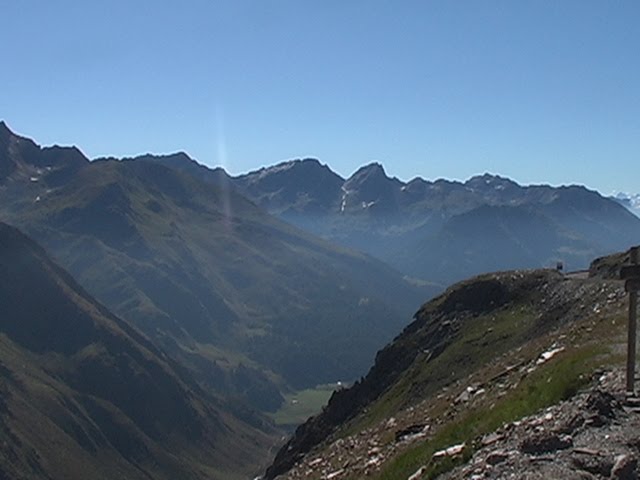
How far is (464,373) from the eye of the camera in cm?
5809

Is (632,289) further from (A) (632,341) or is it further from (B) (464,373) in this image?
(B) (464,373)

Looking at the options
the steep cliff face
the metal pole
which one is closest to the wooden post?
the metal pole

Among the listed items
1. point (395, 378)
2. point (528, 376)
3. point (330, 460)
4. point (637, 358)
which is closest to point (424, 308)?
point (395, 378)

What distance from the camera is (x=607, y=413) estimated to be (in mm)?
20859

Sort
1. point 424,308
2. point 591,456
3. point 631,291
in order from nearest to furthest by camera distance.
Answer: point 591,456
point 631,291
point 424,308

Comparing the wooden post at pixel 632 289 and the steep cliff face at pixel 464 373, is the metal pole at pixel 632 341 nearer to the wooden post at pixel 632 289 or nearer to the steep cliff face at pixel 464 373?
the wooden post at pixel 632 289

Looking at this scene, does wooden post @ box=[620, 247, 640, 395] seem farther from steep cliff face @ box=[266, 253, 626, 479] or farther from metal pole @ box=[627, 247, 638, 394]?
steep cliff face @ box=[266, 253, 626, 479]

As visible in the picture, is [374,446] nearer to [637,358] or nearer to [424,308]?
[637,358]

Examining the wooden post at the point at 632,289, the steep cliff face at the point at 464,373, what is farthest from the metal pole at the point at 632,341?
the steep cliff face at the point at 464,373

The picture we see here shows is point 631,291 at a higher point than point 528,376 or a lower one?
higher

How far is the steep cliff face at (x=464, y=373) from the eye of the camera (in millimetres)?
27172

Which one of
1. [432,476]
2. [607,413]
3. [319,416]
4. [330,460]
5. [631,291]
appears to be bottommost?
[319,416]

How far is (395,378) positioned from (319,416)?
10266 mm

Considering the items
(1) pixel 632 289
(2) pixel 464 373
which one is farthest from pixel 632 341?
(2) pixel 464 373
